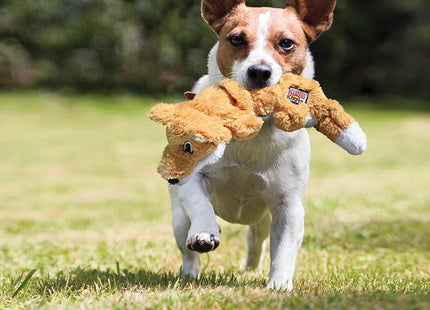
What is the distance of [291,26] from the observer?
3146 mm

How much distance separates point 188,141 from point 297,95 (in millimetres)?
640

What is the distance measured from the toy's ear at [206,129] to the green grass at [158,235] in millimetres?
717

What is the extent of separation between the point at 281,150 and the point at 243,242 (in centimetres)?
215

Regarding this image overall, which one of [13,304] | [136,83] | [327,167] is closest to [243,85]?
[13,304]

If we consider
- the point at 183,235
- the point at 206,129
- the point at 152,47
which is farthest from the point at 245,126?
the point at 152,47

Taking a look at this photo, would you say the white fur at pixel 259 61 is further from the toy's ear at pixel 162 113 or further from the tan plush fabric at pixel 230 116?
the toy's ear at pixel 162 113

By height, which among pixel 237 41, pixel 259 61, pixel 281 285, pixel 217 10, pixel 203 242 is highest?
pixel 217 10

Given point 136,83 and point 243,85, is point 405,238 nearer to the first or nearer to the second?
point 243,85

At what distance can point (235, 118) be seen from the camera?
9.34ft

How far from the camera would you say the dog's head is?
2.98m

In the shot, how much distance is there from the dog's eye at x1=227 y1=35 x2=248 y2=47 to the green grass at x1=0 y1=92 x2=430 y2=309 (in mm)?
1250

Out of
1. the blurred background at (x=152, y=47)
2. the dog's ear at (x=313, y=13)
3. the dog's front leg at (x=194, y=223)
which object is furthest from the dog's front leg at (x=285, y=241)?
the blurred background at (x=152, y=47)

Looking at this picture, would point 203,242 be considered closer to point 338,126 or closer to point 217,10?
point 338,126

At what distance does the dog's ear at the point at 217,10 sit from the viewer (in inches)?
128
